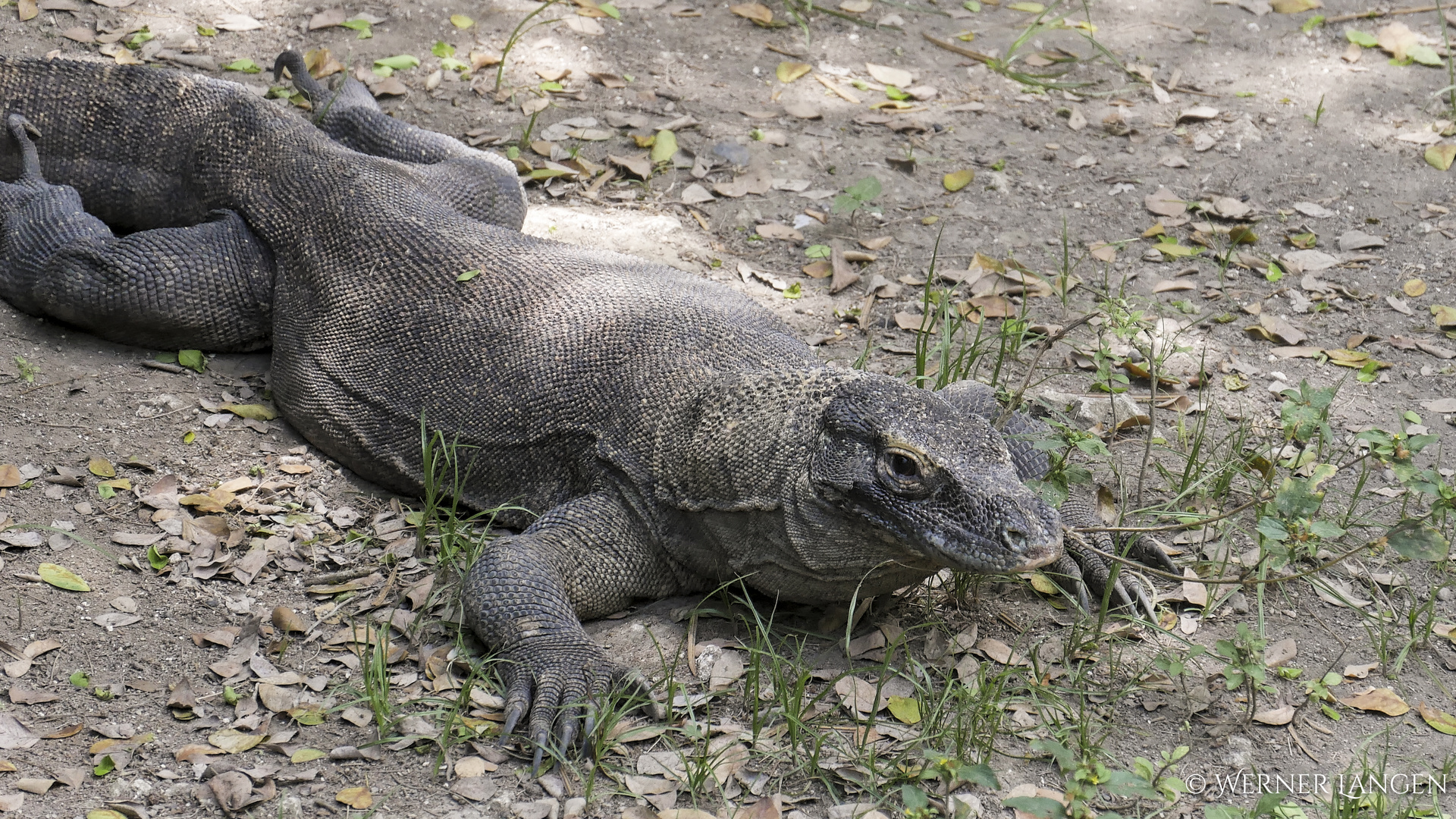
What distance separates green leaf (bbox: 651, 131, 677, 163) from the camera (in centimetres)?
636

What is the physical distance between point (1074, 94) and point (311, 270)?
458 centimetres

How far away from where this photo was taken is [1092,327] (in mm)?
5371

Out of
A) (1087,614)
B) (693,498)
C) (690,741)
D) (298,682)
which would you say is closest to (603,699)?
(690,741)

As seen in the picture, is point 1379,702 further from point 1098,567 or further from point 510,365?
point 510,365

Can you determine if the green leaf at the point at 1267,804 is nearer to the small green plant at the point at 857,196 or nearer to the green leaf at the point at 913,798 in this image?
the green leaf at the point at 913,798

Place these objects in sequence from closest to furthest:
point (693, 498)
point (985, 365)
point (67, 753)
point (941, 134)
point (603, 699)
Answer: point (67, 753) < point (603, 699) < point (693, 498) < point (985, 365) < point (941, 134)

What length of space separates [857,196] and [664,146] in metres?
1.19

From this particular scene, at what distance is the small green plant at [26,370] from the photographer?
462 centimetres

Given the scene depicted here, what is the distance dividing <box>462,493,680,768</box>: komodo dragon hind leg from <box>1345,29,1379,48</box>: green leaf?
20.1 feet

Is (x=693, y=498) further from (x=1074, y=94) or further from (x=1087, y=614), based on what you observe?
(x=1074, y=94)

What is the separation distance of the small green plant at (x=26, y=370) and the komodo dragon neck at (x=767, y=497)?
2.56 metres

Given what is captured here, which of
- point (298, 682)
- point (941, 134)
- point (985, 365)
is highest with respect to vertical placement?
point (941, 134)

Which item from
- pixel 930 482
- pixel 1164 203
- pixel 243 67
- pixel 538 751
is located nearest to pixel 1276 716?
pixel 930 482

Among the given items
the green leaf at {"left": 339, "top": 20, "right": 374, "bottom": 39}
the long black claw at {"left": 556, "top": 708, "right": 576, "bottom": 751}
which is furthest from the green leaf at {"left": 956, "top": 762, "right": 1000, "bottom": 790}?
the green leaf at {"left": 339, "top": 20, "right": 374, "bottom": 39}
